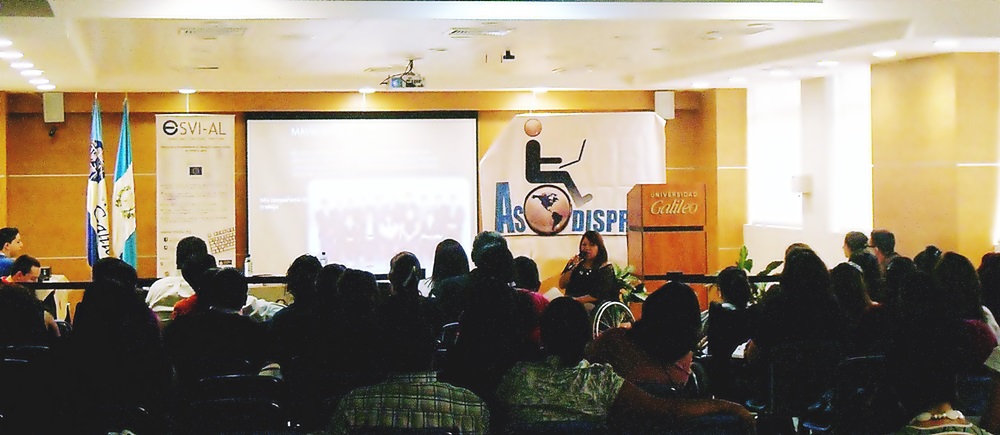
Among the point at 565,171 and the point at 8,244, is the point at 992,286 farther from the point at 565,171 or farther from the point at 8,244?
the point at 8,244

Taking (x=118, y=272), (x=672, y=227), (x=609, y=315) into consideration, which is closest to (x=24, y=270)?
(x=118, y=272)

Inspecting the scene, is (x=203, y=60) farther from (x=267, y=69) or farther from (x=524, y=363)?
(x=524, y=363)

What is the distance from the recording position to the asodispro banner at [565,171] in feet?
36.1

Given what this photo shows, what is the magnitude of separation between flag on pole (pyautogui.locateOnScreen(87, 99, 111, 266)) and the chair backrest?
771cm

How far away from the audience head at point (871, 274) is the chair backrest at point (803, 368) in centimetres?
111

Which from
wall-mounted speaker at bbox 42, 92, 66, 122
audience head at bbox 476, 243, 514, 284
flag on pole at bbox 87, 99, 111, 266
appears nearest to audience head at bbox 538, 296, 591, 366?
audience head at bbox 476, 243, 514, 284

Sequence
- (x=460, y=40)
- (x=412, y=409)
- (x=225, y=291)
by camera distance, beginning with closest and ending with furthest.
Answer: (x=412, y=409)
(x=225, y=291)
(x=460, y=40)

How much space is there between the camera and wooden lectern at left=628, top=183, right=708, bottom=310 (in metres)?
9.37

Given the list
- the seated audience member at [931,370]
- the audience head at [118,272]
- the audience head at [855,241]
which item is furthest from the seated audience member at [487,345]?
the audience head at [855,241]

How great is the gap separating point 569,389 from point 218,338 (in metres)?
1.85

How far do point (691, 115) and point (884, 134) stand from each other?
10.7 ft

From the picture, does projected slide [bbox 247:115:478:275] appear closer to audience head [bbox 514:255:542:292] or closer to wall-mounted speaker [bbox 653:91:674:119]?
wall-mounted speaker [bbox 653:91:674:119]

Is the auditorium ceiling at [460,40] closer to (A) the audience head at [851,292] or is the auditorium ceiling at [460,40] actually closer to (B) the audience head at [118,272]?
(B) the audience head at [118,272]

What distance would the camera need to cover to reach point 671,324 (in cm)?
399
